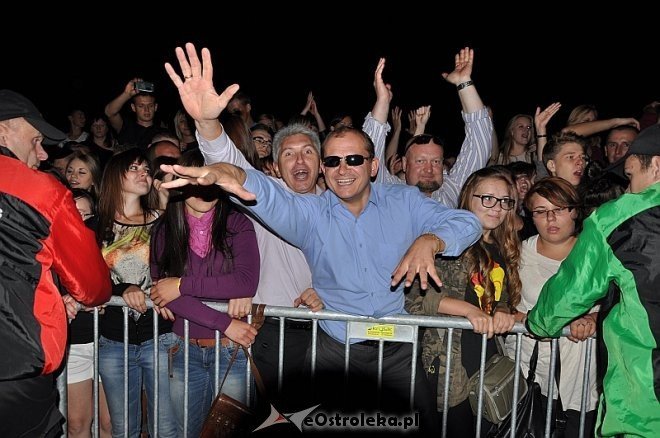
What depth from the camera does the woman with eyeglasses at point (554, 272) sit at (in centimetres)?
389

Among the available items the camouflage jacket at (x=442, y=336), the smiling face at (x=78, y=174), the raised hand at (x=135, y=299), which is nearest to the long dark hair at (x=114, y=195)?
the raised hand at (x=135, y=299)

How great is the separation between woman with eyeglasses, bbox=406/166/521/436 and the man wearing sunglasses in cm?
16

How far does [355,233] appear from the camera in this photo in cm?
362

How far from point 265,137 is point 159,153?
5.62 ft

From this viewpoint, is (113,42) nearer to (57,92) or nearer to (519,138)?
(57,92)

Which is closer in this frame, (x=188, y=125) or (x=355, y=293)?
(x=355, y=293)

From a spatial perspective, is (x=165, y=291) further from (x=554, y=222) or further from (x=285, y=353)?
(x=554, y=222)

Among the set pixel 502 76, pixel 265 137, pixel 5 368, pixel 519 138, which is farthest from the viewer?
pixel 502 76

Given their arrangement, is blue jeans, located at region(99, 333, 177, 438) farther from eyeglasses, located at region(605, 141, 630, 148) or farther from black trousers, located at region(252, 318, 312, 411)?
eyeglasses, located at region(605, 141, 630, 148)

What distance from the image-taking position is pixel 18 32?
12383 mm

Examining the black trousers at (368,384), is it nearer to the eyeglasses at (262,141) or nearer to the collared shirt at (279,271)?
the collared shirt at (279,271)

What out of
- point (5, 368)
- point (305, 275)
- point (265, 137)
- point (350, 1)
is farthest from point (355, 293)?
point (350, 1)

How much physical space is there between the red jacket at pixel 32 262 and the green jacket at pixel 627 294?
2.49 meters

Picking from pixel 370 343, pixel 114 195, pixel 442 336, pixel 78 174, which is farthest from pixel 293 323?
pixel 78 174
